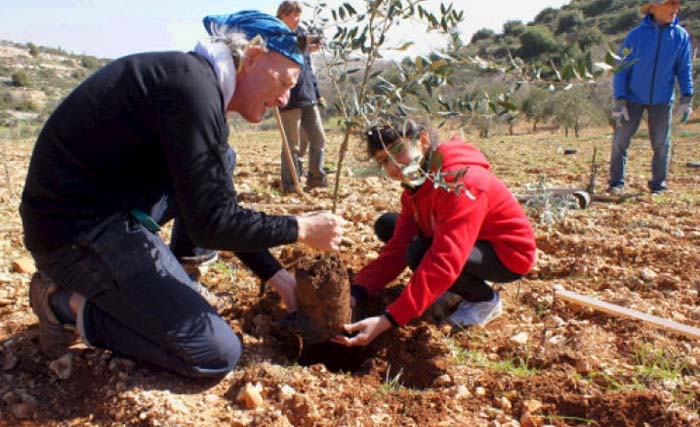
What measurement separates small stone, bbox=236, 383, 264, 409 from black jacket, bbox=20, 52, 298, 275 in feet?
1.58

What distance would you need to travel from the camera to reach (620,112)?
5.33m

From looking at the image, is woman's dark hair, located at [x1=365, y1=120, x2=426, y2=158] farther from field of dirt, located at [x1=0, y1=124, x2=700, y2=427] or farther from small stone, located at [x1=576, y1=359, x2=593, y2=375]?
small stone, located at [x1=576, y1=359, x2=593, y2=375]

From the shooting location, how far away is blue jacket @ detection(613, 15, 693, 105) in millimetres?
5246

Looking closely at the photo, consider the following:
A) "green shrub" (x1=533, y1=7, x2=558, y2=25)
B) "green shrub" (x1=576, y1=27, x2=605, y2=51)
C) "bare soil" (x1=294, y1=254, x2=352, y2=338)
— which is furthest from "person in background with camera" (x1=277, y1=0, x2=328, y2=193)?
"green shrub" (x1=533, y1=7, x2=558, y2=25)

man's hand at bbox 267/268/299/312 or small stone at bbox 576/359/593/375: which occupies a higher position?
man's hand at bbox 267/268/299/312

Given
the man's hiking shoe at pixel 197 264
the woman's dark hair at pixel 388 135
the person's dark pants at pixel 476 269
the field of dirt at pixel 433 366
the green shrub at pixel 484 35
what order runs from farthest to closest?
the green shrub at pixel 484 35 → the man's hiking shoe at pixel 197 264 → the person's dark pants at pixel 476 269 → the woman's dark hair at pixel 388 135 → the field of dirt at pixel 433 366

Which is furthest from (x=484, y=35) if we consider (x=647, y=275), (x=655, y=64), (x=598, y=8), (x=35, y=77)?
(x=647, y=275)

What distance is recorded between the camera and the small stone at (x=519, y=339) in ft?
8.08

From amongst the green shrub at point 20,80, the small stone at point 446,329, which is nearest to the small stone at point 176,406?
the small stone at point 446,329

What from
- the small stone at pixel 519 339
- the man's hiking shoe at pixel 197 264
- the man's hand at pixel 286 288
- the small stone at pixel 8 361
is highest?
the man's hand at pixel 286 288

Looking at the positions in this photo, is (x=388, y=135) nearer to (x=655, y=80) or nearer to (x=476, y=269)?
(x=476, y=269)

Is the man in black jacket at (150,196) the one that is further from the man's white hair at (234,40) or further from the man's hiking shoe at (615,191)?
the man's hiking shoe at (615,191)

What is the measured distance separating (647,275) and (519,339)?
1074 mm

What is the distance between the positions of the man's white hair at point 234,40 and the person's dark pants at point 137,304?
72cm
